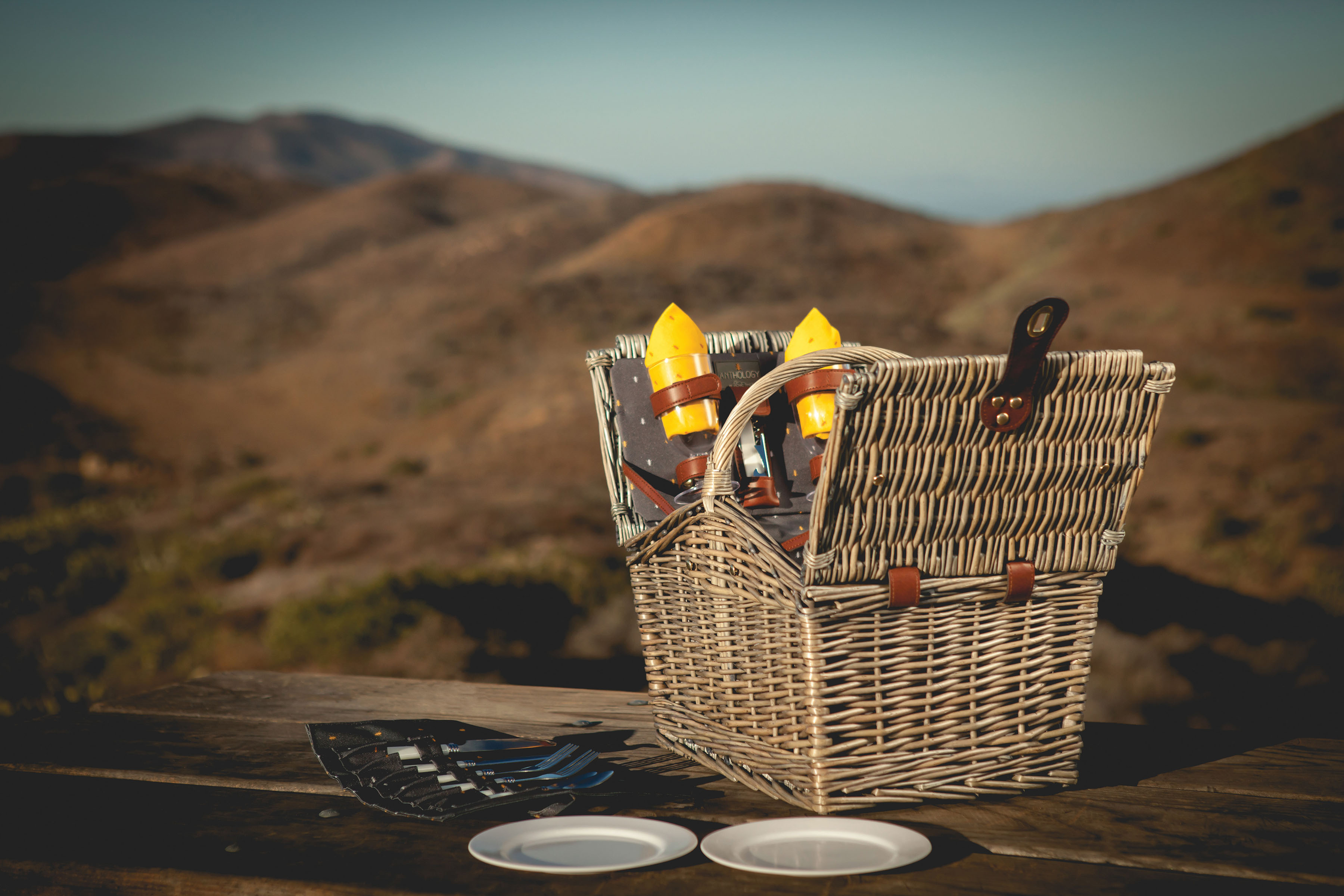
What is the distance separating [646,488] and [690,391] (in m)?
0.21

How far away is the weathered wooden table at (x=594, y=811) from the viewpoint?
1.26 m

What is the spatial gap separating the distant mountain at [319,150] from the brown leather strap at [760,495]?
7113 centimetres

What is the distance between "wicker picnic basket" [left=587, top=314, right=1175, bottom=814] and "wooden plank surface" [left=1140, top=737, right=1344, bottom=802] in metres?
0.23

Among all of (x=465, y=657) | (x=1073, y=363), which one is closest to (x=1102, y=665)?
(x=465, y=657)

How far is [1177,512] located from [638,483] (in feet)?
37.5

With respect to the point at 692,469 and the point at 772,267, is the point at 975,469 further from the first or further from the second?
the point at 772,267

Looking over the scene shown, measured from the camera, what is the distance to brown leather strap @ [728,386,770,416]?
201cm

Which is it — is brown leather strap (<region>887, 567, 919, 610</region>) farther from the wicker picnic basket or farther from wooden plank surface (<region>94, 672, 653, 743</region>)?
wooden plank surface (<region>94, 672, 653, 743</region>)

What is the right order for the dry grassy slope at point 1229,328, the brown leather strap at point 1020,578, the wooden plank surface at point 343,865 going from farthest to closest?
the dry grassy slope at point 1229,328
the brown leather strap at point 1020,578
the wooden plank surface at point 343,865

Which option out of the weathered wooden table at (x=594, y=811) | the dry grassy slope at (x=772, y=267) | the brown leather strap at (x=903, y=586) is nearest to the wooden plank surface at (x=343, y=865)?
the weathered wooden table at (x=594, y=811)

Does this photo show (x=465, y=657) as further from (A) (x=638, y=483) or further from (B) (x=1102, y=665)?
(A) (x=638, y=483)

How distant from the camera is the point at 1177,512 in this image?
38.5 feet

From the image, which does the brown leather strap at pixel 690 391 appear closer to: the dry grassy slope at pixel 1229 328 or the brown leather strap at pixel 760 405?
the brown leather strap at pixel 760 405

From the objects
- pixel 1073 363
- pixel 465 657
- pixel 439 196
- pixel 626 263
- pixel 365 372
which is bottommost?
pixel 465 657
